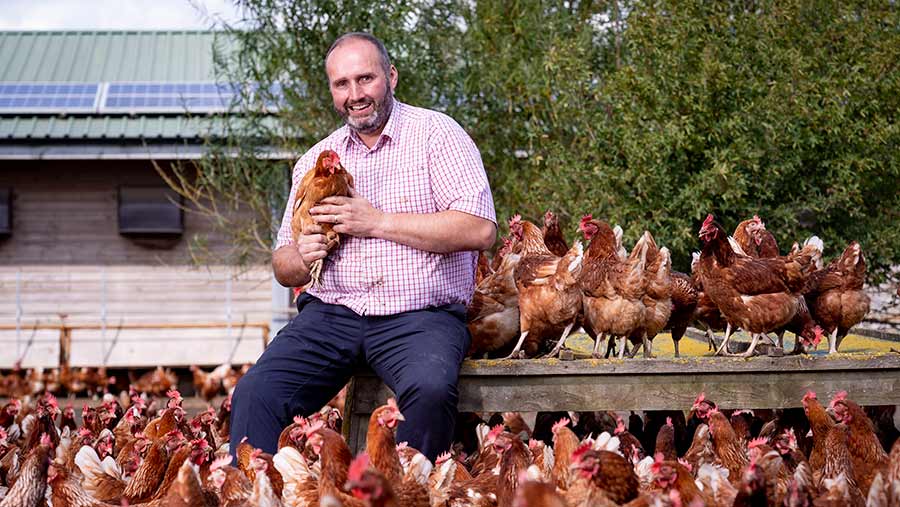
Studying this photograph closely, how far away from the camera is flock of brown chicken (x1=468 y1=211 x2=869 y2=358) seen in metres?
5.25

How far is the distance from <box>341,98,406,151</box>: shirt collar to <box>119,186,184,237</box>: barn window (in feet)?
33.6

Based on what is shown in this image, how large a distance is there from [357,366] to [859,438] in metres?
2.26

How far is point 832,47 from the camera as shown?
27.2 ft

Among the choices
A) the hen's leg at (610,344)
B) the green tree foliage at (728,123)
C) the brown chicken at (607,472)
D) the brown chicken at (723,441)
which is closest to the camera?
the brown chicken at (607,472)

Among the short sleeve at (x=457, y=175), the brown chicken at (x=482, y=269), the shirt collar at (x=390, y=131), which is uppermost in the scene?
the shirt collar at (x=390, y=131)

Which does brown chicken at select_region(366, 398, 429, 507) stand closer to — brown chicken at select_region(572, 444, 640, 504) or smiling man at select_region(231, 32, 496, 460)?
smiling man at select_region(231, 32, 496, 460)

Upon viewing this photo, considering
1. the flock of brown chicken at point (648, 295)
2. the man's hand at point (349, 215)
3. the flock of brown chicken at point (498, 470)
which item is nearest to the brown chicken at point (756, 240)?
the flock of brown chicken at point (648, 295)

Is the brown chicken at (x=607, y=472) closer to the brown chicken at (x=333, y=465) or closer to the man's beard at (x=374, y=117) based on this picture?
the brown chicken at (x=333, y=465)

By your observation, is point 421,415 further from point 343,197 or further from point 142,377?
point 142,377

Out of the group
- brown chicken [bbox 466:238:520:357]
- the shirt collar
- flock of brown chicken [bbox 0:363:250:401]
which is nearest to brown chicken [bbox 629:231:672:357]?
brown chicken [bbox 466:238:520:357]

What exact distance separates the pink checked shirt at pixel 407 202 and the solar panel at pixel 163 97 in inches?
362

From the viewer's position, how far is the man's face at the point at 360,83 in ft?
A: 15.1

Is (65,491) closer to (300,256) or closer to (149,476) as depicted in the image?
(149,476)

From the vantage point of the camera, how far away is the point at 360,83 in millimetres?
4609
